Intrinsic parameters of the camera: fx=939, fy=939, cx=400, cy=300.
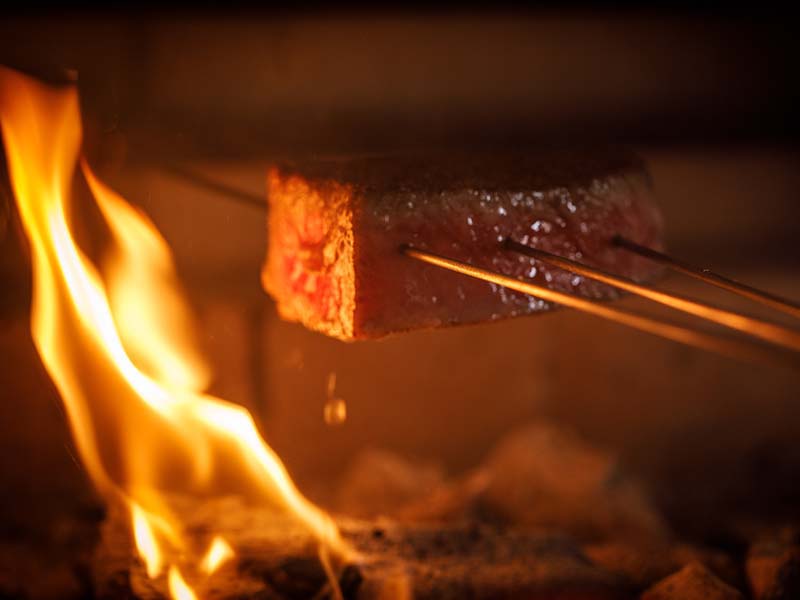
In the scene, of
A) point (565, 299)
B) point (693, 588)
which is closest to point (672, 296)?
point (565, 299)

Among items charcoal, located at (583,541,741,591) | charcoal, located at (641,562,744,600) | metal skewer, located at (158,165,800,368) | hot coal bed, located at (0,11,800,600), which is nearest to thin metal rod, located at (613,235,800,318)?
metal skewer, located at (158,165,800,368)

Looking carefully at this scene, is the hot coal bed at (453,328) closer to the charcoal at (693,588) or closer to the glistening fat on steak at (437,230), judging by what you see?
the charcoal at (693,588)

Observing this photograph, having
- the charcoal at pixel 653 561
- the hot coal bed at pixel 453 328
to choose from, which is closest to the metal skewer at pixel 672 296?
the charcoal at pixel 653 561

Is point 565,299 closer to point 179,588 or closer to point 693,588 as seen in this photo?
point 693,588

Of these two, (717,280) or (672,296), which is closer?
(672,296)

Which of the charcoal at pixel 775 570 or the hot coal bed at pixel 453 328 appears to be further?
the hot coal bed at pixel 453 328

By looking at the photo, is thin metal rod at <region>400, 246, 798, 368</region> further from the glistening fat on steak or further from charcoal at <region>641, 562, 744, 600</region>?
charcoal at <region>641, 562, 744, 600</region>
